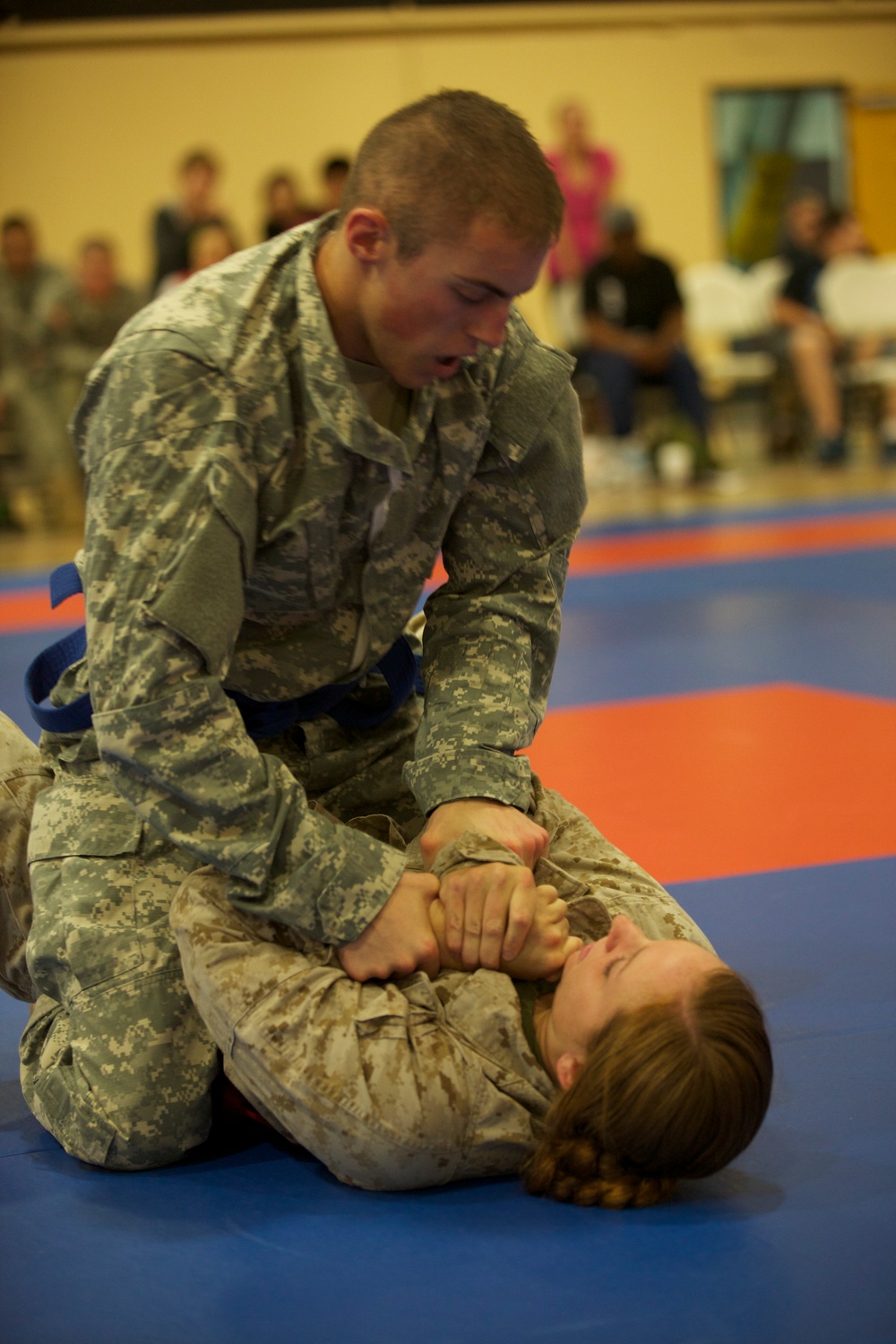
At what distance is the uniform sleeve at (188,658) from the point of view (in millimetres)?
1990

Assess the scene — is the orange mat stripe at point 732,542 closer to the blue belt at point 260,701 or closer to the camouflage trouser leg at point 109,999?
the blue belt at point 260,701

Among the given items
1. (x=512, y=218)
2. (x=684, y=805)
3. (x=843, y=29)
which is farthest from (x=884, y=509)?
(x=843, y=29)

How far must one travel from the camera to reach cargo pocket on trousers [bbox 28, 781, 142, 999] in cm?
220

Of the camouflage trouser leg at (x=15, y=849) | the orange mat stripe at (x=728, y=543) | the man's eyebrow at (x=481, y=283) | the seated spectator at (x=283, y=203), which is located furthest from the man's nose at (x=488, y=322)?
the seated spectator at (x=283, y=203)

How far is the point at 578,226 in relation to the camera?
11641mm

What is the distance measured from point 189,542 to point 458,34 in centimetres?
1417

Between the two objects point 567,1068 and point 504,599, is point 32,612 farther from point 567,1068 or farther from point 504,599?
point 567,1068

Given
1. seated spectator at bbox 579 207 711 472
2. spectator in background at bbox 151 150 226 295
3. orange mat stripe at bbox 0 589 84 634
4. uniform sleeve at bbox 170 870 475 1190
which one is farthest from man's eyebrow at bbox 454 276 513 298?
seated spectator at bbox 579 207 711 472

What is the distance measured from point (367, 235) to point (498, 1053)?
103 cm

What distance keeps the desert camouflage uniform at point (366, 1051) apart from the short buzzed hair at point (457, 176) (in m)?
0.78

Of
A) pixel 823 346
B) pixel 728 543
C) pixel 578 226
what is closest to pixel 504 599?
pixel 728 543

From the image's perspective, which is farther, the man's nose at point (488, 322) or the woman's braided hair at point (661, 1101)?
the man's nose at point (488, 322)

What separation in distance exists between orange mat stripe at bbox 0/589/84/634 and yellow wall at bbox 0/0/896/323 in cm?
725

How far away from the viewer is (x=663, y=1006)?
6.15ft
